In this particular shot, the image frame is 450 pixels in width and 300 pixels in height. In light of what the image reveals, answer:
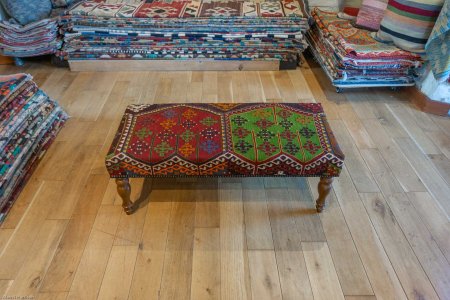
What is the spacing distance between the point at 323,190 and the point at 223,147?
55 centimetres

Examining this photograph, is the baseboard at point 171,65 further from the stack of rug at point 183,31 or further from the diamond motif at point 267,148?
the diamond motif at point 267,148

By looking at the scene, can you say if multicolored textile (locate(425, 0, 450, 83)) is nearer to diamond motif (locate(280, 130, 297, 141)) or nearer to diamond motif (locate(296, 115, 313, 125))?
diamond motif (locate(296, 115, 313, 125))

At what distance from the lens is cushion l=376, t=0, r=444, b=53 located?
7.48ft

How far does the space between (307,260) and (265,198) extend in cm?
42

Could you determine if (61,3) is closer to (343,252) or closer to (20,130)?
(20,130)

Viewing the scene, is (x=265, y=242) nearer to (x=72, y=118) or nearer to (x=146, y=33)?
(x=72, y=118)

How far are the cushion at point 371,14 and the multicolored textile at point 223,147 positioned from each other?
1477mm

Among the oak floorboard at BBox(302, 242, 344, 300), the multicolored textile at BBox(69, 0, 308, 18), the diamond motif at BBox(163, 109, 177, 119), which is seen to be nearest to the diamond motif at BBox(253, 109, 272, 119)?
the diamond motif at BBox(163, 109, 177, 119)

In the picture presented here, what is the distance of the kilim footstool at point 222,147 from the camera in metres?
1.52

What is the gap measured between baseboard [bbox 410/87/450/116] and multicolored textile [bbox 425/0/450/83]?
191 millimetres

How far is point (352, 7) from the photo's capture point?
2941mm

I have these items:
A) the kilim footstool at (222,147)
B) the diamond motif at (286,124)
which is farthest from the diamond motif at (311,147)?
the diamond motif at (286,124)

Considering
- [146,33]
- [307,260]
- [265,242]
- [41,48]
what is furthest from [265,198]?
[41,48]

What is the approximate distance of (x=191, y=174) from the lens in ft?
5.13
